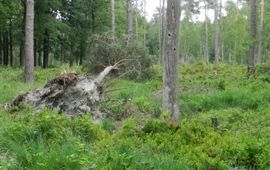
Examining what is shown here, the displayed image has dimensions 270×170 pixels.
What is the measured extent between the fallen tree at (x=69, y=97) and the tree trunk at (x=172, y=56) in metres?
1.82

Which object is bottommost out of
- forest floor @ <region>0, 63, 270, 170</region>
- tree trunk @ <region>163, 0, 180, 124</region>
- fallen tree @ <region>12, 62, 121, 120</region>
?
forest floor @ <region>0, 63, 270, 170</region>

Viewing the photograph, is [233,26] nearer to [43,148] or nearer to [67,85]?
[67,85]

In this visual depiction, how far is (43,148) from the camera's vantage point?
5219 millimetres

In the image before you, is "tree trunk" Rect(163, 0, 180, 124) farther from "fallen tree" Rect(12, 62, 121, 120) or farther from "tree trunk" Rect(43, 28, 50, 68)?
"tree trunk" Rect(43, 28, 50, 68)

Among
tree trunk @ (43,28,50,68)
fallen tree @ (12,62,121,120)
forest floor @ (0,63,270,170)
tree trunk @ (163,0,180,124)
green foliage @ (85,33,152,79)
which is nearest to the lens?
forest floor @ (0,63,270,170)

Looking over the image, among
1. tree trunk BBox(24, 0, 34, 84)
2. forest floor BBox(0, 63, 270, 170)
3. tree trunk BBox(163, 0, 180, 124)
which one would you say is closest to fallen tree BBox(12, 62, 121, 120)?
forest floor BBox(0, 63, 270, 170)

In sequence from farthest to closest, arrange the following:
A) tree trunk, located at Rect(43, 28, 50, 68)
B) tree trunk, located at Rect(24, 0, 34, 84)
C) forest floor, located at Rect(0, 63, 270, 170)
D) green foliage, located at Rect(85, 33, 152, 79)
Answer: tree trunk, located at Rect(43, 28, 50, 68), tree trunk, located at Rect(24, 0, 34, 84), green foliage, located at Rect(85, 33, 152, 79), forest floor, located at Rect(0, 63, 270, 170)

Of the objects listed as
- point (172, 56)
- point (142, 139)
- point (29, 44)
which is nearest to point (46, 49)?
point (29, 44)

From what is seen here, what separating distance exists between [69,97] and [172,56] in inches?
106

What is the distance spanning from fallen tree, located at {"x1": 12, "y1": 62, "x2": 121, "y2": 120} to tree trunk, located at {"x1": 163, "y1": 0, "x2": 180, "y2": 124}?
5.98ft

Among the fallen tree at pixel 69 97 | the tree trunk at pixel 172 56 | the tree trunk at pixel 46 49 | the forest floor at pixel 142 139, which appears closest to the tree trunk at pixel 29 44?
the forest floor at pixel 142 139

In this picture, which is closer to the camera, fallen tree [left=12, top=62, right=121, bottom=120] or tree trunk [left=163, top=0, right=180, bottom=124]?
tree trunk [left=163, top=0, right=180, bottom=124]

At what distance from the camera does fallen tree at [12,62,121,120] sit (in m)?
8.78

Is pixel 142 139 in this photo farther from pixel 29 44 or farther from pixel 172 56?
pixel 29 44
